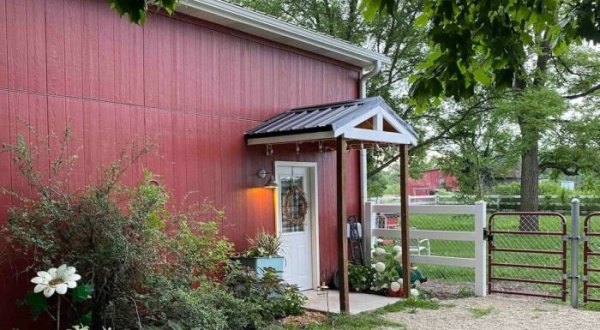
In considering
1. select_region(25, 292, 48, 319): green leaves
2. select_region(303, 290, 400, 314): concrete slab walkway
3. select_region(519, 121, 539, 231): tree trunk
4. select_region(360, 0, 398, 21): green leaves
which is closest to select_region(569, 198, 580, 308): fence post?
select_region(303, 290, 400, 314): concrete slab walkway

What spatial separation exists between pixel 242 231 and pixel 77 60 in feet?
9.73

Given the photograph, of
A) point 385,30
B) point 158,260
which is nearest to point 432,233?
point 158,260

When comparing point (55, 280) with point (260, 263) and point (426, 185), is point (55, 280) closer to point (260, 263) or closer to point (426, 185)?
point (260, 263)

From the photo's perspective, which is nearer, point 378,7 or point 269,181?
point 378,7

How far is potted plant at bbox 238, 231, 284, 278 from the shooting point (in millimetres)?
6582

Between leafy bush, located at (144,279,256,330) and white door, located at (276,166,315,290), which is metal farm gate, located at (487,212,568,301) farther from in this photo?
leafy bush, located at (144,279,256,330)

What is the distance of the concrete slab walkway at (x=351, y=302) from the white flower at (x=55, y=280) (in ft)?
10.7

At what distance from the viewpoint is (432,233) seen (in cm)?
794

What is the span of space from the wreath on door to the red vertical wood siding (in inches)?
13.9

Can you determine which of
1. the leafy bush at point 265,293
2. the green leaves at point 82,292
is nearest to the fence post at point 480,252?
the leafy bush at point 265,293

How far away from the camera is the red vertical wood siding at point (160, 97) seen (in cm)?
497

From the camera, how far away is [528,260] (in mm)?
10258

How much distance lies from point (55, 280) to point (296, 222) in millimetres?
4080

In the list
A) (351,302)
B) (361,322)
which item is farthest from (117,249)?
(351,302)
